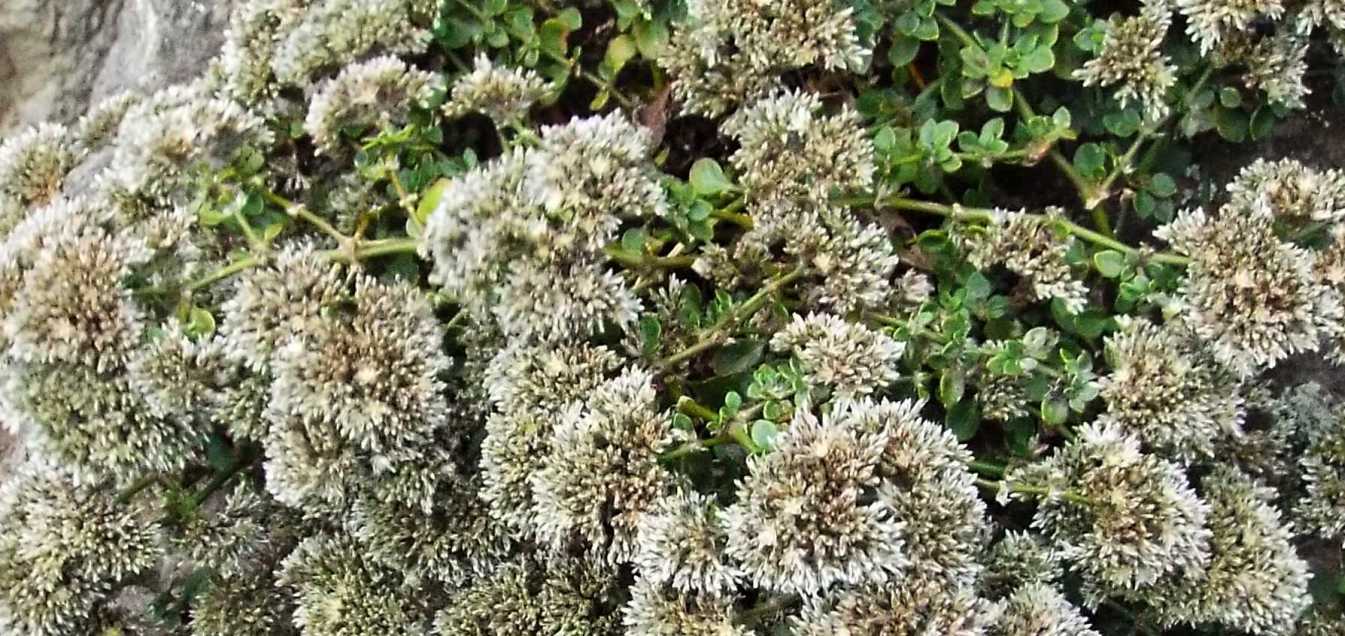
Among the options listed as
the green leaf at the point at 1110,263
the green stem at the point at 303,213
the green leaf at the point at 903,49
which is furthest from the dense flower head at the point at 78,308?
the green leaf at the point at 1110,263

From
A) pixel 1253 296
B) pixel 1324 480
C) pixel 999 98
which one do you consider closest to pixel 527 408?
pixel 999 98

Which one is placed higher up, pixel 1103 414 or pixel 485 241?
pixel 485 241

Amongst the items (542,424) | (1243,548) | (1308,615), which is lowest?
(1308,615)

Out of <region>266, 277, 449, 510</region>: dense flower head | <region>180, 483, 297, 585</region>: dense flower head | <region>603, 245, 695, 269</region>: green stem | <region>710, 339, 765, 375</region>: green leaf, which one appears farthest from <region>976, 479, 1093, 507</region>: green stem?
<region>180, 483, 297, 585</region>: dense flower head

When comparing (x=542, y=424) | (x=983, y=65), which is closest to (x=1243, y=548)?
(x=983, y=65)

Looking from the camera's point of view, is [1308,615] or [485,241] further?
[1308,615]

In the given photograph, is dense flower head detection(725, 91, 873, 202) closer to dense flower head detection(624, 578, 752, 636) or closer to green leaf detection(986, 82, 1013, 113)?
green leaf detection(986, 82, 1013, 113)

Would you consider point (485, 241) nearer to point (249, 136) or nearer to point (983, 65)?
point (249, 136)
